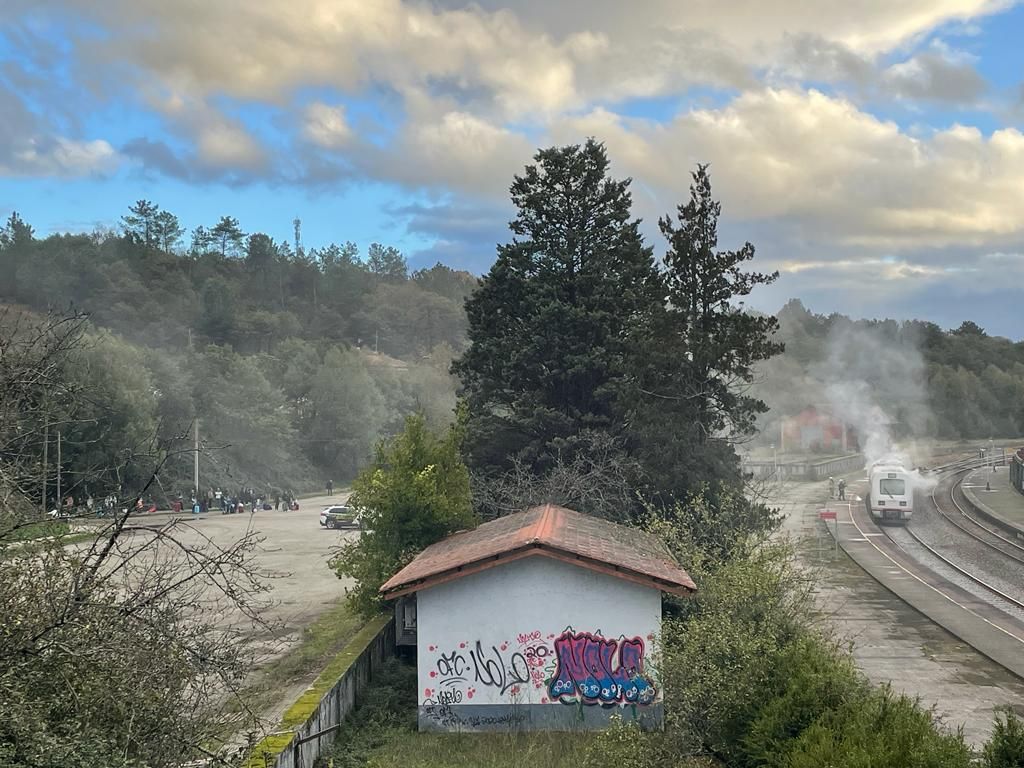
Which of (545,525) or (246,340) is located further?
(246,340)

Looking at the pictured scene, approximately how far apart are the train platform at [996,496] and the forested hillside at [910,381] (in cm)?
3021

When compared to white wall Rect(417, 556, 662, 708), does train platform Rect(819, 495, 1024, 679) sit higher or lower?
lower

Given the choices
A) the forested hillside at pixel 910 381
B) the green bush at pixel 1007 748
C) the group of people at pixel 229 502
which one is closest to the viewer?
the green bush at pixel 1007 748

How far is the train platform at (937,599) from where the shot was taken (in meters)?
27.6

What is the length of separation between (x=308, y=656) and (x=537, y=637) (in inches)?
333

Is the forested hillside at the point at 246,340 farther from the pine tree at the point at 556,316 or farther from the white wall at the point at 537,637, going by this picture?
the white wall at the point at 537,637

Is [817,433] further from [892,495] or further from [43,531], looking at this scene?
[43,531]

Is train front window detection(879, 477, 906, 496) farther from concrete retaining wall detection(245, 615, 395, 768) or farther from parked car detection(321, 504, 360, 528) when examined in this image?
concrete retaining wall detection(245, 615, 395, 768)

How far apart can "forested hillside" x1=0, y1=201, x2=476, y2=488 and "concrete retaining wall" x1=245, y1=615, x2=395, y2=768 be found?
30968 millimetres

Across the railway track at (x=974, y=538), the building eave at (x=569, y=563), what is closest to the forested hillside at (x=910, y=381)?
the railway track at (x=974, y=538)

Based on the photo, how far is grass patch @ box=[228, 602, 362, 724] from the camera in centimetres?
2098

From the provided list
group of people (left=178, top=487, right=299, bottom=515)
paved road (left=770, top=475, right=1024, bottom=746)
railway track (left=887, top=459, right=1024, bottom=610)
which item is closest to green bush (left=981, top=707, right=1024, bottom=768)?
paved road (left=770, top=475, right=1024, bottom=746)

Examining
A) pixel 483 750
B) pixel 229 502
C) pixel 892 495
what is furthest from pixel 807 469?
pixel 483 750

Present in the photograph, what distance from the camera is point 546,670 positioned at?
61.3 feet
